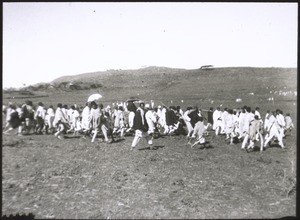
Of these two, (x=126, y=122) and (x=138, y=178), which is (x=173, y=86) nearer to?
(x=126, y=122)

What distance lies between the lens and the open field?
7.53 metres

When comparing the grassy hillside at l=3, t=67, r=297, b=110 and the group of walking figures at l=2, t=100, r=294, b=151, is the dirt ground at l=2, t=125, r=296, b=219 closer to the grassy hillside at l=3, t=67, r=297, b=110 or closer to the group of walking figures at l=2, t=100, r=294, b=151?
the group of walking figures at l=2, t=100, r=294, b=151

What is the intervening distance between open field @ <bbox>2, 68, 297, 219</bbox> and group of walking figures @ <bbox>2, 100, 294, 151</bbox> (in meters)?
0.38

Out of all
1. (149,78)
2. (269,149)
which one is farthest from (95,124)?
(149,78)

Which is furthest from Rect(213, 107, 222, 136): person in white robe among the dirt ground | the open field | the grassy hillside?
the dirt ground

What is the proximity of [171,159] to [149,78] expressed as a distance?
33.2 ft

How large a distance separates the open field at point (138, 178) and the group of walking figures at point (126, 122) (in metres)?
0.38

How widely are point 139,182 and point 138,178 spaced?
27 centimetres

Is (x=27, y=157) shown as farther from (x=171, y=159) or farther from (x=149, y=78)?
(x=149, y=78)

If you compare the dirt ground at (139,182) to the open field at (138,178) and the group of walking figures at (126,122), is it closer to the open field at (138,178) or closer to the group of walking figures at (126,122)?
the open field at (138,178)

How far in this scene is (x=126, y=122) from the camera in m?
15.4

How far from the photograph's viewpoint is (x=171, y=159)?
35.1 ft

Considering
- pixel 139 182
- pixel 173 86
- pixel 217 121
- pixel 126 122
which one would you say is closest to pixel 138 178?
pixel 139 182

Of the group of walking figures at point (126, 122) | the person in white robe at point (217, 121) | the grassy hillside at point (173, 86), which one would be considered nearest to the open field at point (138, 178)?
the grassy hillside at point (173, 86)
